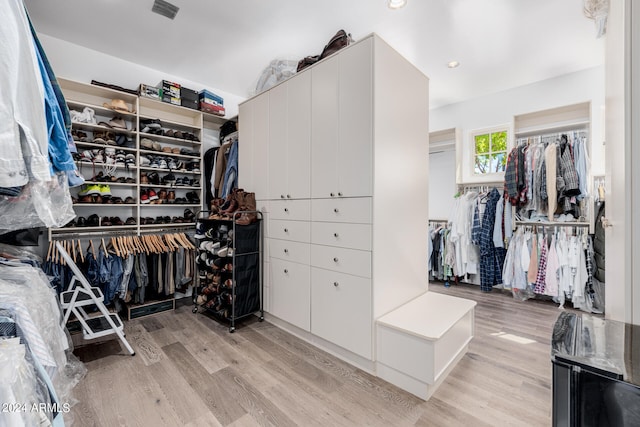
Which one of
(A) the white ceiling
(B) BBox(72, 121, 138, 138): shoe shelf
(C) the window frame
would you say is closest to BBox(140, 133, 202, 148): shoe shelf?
(B) BBox(72, 121, 138, 138): shoe shelf

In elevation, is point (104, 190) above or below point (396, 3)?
below

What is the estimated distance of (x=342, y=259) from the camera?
205 cm

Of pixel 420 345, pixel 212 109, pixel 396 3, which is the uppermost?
pixel 396 3

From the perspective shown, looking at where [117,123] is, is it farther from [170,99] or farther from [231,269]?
[231,269]

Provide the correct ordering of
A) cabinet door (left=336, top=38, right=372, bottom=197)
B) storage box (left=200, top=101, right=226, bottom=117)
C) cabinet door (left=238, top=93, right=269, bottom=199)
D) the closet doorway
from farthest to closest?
the closet doorway, storage box (left=200, top=101, right=226, bottom=117), cabinet door (left=238, top=93, right=269, bottom=199), cabinet door (left=336, top=38, right=372, bottom=197)

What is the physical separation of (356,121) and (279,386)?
6.13ft

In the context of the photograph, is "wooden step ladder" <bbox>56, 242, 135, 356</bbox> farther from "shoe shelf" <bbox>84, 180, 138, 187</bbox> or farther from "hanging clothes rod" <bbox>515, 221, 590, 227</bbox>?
"hanging clothes rod" <bbox>515, 221, 590, 227</bbox>

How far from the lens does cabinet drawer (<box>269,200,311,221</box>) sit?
2.35m

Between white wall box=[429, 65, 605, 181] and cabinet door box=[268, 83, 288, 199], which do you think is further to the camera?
white wall box=[429, 65, 605, 181]

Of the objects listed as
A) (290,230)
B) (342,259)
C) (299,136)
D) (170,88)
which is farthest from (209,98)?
(342,259)

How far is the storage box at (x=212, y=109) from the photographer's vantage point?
137 inches

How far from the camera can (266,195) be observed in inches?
110

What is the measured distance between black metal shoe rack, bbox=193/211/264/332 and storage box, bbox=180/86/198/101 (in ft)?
5.35

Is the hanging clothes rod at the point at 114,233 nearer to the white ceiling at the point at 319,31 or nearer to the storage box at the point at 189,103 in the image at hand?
the storage box at the point at 189,103
